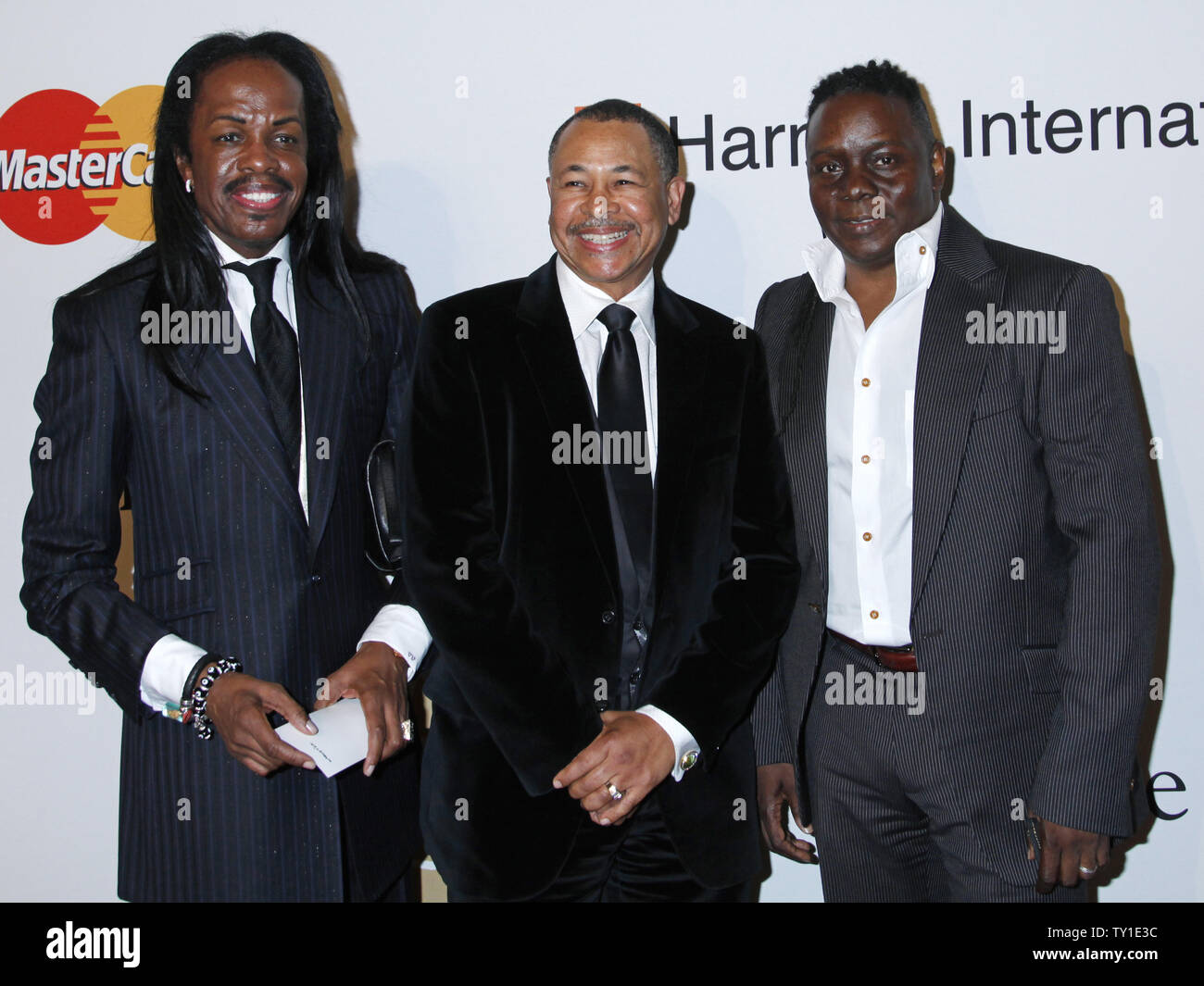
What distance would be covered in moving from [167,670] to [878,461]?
1581 millimetres

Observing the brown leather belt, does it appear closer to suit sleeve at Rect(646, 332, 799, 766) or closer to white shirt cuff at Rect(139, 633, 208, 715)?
suit sleeve at Rect(646, 332, 799, 766)

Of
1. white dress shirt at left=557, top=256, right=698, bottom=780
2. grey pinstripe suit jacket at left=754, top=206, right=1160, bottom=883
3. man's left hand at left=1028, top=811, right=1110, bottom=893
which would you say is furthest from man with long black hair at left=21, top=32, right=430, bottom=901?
man's left hand at left=1028, top=811, right=1110, bottom=893

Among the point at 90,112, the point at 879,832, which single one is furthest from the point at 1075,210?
the point at 90,112

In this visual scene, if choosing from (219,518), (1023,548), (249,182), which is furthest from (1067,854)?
(249,182)

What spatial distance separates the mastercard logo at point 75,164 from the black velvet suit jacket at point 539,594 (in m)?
1.64

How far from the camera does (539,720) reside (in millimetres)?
2152

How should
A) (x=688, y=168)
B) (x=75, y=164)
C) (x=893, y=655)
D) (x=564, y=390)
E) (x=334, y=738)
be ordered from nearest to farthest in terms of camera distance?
1. (x=334, y=738)
2. (x=564, y=390)
3. (x=893, y=655)
4. (x=688, y=168)
5. (x=75, y=164)

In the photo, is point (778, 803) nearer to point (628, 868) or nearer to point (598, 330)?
point (628, 868)

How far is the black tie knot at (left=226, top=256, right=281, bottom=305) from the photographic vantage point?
2.40 metres

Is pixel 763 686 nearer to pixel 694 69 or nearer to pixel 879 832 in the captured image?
pixel 879 832

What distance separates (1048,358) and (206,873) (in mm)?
2080

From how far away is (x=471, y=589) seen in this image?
219 cm

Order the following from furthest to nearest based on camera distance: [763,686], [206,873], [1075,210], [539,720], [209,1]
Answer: [209,1], [1075,210], [763,686], [206,873], [539,720]

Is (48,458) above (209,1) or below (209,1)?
below
